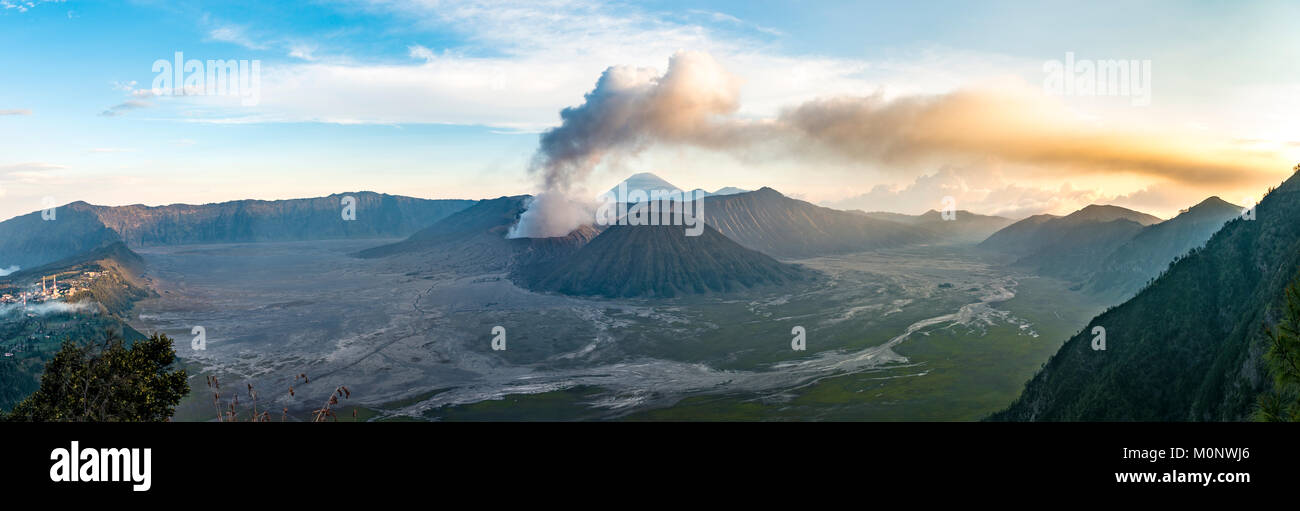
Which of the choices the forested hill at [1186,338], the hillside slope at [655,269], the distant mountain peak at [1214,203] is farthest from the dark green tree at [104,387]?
the distant mountain peak at [1214,203]

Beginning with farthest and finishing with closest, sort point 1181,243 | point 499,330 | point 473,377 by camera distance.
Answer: point 1181,243 < point 499,330 < point 473,377

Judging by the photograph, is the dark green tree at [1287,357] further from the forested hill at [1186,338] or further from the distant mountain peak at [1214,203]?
Result: the distant mountain peak at [1214,203]

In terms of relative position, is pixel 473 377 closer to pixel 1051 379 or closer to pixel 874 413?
pixel 874 413

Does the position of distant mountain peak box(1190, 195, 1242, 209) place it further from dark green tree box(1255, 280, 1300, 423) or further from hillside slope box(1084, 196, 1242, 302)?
dark green tree box(1255, 280, 1300, 423)

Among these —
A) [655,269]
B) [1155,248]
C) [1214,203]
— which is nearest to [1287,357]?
[655,269]

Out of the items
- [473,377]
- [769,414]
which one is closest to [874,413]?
[769,414]

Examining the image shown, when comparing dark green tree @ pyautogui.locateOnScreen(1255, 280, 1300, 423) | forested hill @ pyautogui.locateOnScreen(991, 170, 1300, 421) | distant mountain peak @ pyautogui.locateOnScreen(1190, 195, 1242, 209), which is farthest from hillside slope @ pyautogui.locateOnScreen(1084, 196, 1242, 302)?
dark green tree @ pyautogui.locateOnScreen(1255, 280, 1300, 423)

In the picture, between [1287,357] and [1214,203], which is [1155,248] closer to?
[1214,203]
